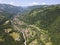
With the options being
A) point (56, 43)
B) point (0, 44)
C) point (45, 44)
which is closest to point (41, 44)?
point (45, 44)

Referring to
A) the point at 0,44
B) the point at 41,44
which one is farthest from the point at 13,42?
the point at 41,44

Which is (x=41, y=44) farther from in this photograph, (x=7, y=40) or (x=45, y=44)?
(x=7, y=40)

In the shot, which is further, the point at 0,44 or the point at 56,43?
the point at 56,43

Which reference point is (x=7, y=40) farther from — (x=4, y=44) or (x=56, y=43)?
(x=56, y=43)

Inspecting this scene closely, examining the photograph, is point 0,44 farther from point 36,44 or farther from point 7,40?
point 36,44

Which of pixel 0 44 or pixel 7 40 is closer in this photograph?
pixel 0 44

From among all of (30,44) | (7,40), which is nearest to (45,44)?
(30,44)
